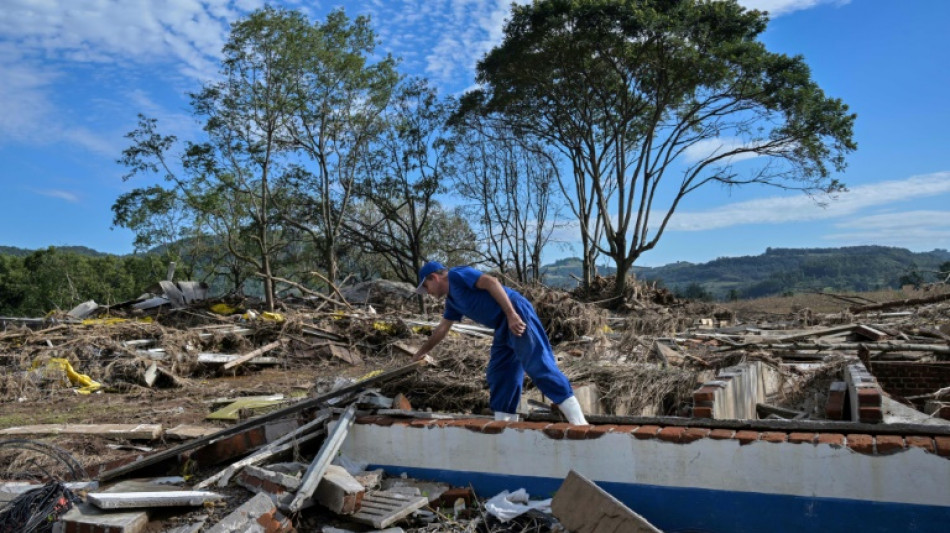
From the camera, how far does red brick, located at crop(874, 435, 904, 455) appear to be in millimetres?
3283

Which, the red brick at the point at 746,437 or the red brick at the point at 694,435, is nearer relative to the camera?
the red brick at the point at 746,437

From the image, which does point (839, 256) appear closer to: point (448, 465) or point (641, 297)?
point (641, 297)

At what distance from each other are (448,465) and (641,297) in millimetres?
17673

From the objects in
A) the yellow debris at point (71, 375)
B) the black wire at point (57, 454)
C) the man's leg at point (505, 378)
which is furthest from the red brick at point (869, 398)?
the yellow debris at point (71, 375)

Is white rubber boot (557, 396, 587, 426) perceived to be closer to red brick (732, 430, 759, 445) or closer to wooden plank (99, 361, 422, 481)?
red brick (732, 430, 759, 445)

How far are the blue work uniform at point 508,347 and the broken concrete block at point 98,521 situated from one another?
228cm

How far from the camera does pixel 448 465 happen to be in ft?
14.6

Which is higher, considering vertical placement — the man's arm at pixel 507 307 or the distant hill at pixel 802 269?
the distant hill at pixel 802 269

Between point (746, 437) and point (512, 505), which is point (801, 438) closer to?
point (746, 437)

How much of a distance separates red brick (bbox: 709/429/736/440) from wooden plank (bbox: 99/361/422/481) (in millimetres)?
2154

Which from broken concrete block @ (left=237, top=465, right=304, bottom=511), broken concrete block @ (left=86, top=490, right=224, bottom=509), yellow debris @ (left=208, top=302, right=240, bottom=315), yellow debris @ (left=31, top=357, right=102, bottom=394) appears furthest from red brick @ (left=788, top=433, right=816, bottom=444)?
yellow debris @ (left=208, top=302, right=240, bottom=315)

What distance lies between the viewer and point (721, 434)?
145 inches

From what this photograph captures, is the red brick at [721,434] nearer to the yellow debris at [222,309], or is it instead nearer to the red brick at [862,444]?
the red brick at [862,444]

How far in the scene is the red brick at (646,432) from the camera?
3797 millimetres
